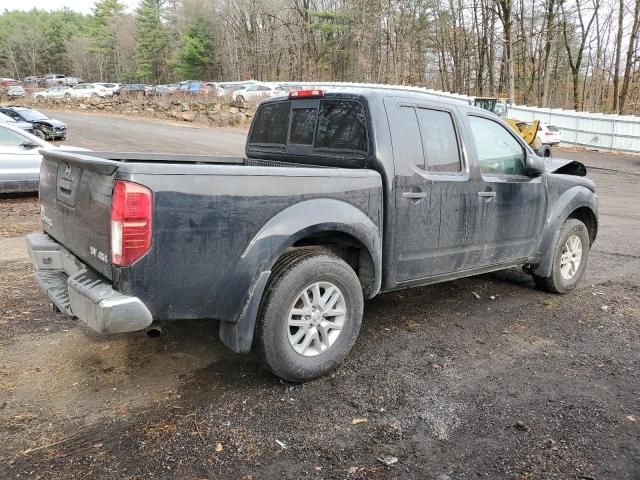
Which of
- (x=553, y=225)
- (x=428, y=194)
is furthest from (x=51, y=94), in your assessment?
(x=428, y=194)

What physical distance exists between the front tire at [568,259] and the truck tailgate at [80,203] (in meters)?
4.23

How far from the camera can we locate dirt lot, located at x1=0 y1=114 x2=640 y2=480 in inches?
107

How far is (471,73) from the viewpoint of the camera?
4844cm

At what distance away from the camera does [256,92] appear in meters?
35.4

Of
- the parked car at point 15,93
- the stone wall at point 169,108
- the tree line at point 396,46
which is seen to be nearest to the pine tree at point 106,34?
the tree line at point 396,46

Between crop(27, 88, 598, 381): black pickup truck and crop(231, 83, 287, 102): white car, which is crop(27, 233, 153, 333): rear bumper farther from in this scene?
crop(231, 83, 287, 102): white car

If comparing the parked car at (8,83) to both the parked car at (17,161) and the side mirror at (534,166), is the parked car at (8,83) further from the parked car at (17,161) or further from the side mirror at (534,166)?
the side mirror at (534,166)

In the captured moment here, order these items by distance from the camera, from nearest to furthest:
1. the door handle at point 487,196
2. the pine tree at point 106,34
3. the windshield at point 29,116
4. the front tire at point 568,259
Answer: the door handle at point 487,196 → the front tire at point 568,259 → the windshield at point 29,116 → the pine tree at point 106,34

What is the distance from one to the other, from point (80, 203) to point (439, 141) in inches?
103

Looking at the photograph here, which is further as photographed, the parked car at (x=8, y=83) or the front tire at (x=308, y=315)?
the parked car at (x=8, y=83)

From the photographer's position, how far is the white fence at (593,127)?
85.6 feet

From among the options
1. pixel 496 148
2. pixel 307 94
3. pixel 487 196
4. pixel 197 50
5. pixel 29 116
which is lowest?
pixel 487 196

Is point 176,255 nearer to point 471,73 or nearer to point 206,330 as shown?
point 206,330

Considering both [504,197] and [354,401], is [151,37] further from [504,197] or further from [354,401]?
[354,401]
